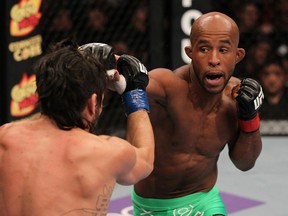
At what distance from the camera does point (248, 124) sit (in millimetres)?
1781

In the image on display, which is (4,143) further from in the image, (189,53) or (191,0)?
(191,0)

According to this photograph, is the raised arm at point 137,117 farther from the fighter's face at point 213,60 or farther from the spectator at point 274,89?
the spectator at point 274,89

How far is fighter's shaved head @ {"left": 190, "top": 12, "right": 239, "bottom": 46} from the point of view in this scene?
5.59 ft

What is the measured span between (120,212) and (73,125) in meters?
1.63

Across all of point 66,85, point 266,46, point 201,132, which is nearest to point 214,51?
point 201,132

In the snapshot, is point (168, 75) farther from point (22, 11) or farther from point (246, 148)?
point (22, 11)

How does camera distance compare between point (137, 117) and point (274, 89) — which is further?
point (274, 89)

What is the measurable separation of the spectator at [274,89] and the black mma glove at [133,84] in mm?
2808

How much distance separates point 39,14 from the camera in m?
3.47

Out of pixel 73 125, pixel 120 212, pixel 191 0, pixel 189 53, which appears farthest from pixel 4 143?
pixel 191 0

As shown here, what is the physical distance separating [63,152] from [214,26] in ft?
2.37

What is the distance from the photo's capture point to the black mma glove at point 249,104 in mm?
1748

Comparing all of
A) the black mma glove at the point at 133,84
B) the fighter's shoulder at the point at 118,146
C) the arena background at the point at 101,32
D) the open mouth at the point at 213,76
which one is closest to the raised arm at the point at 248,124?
the open mouth at the point at 213,76

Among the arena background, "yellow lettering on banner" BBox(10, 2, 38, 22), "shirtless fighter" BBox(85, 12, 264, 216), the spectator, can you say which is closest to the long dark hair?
"shirtless fighter" BBox(85, 12, 264, 216)
